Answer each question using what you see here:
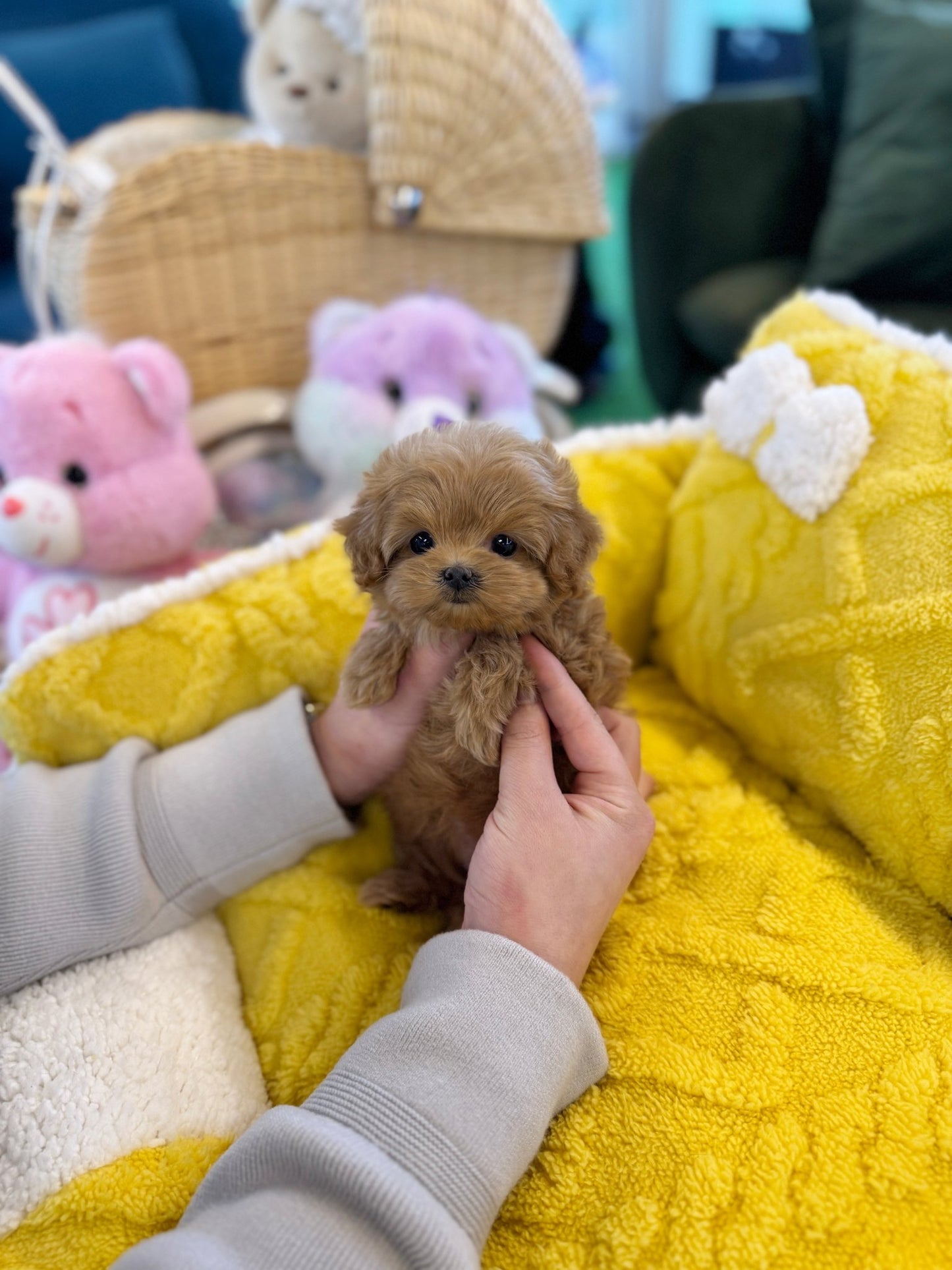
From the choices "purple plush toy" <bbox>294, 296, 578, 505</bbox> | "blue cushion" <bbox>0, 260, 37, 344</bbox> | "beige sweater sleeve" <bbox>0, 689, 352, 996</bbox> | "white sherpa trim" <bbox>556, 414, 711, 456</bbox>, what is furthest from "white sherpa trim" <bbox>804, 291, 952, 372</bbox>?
"blue cushion" <bbox>0, 260, 37, 344</bbox>

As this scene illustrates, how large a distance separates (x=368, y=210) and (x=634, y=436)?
0.88m

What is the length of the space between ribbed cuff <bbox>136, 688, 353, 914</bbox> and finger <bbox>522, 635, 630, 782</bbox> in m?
0.26

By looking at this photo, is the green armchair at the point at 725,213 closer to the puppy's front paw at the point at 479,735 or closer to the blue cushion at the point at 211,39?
the puppy's front paw at the point at 479,735

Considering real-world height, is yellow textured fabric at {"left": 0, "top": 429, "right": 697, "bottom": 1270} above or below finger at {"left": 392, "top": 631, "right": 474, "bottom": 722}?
below

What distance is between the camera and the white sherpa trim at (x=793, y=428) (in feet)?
2.85

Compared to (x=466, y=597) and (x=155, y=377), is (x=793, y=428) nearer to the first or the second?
(x=466, y=597)

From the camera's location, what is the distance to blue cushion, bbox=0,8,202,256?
8.48ft

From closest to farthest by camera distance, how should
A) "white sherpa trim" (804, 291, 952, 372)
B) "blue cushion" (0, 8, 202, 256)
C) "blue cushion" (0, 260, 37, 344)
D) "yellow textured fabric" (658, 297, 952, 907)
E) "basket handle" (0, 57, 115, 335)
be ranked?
"yellow textured fabric" (658, 297, 952, 907) → "white sherpa trim" (804, 291, 952, 372) → "basket handle" (0, 57, 115, 335) → "blue cushion" (0, 260, 37, 344) → "blue cushion" (0, 8, 202, 256)

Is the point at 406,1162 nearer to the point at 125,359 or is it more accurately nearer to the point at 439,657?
the point at 439,657

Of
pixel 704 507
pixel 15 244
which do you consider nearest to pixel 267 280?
pixel 704 507

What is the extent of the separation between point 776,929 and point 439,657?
370mm

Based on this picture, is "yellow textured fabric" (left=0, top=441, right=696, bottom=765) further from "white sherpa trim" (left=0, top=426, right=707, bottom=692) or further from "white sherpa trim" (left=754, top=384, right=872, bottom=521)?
"white sherpa trim" (left=754, top=384, right=872, bottom=521)

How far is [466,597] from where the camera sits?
65 cm

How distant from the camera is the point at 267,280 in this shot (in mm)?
1673
